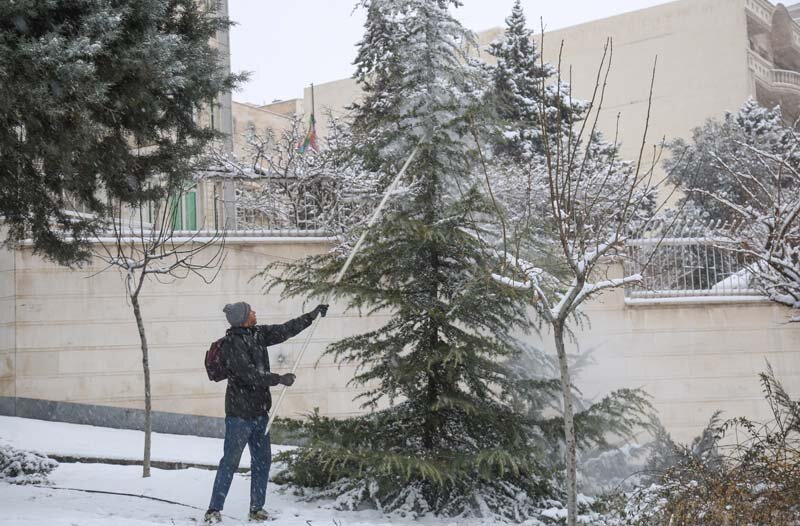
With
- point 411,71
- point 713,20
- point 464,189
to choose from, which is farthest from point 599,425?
point 713,20

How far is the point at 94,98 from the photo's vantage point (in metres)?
6.27

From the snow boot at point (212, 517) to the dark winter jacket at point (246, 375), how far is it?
76 centimetres

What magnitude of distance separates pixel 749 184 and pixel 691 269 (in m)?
3.96

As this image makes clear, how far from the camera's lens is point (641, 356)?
483 inches

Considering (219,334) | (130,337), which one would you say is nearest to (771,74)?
(219,334)

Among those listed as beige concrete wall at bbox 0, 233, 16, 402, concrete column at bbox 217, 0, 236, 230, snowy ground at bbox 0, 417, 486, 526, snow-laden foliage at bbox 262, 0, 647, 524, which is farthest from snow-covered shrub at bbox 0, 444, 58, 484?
concrete column at bbox 217, 0, 236, 230

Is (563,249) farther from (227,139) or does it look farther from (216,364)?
(227,139)

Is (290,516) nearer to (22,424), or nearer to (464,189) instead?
(464,189)

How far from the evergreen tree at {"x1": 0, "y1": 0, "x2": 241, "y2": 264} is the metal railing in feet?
23.8

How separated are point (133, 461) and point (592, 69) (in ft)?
89.1

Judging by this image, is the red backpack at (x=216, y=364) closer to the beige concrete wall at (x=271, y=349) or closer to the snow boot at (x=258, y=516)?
the snow boot at (x=258, y=516)

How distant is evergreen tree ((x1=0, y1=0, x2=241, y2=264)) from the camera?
605cm

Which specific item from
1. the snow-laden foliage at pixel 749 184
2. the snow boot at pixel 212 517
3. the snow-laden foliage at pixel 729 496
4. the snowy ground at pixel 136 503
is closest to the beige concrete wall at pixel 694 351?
the snow-laden foliage at pixel 749 184

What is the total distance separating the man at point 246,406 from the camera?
21.2ft
